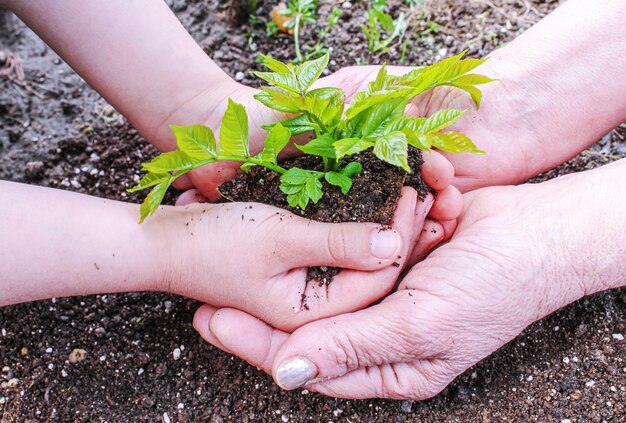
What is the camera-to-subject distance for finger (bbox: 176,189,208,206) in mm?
1575

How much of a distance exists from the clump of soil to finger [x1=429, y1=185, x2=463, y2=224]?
5 cm

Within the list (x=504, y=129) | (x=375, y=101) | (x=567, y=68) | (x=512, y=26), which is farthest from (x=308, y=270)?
(x=512, y=26)

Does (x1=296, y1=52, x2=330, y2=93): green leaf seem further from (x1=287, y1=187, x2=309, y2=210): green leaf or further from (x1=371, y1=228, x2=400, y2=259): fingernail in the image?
(x1=371, y1=228, x2=400, y2=259): fingernail

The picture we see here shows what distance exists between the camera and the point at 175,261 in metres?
1.34

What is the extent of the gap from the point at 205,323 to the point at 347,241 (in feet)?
1.31

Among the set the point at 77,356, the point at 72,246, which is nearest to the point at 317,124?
the point at 72,246

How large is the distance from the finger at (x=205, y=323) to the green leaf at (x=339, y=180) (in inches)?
16.8

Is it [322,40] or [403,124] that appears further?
[322,40]

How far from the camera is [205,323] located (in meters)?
1.39

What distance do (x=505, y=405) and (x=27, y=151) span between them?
143 centimetres

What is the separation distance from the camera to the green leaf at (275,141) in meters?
1.10

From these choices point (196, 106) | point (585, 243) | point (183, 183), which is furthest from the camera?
point (183, 183)

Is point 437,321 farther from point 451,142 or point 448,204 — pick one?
point 451,142

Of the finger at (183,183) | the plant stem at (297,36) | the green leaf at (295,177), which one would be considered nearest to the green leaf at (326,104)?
the green leaf at (295,177)
